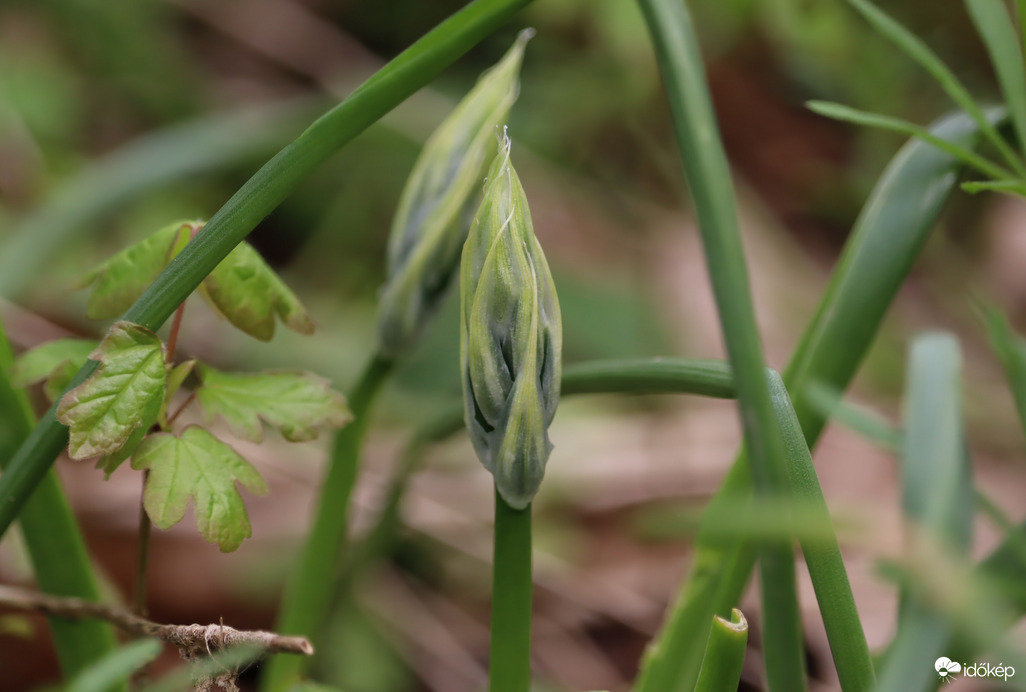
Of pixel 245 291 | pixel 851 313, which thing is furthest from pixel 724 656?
pixel 245 291

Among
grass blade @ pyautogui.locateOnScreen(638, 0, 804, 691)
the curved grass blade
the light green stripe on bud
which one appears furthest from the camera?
the curved grass blade

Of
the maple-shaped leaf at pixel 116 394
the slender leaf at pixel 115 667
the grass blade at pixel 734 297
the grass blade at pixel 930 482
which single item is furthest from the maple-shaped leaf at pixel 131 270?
the grass blade at pixel 930 482

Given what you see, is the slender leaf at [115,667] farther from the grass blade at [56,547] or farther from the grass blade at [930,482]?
the grass blade at [930,482]

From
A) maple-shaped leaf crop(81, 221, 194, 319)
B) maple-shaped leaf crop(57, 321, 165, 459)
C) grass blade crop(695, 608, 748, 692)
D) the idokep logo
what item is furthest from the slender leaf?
the idokep logo

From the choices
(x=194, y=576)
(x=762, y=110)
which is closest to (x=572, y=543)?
(x=194, y=576)

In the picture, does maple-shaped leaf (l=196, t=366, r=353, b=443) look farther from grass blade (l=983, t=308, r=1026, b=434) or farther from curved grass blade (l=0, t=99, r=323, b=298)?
curved grass blade (l=0, t=99, r=323, b=298)
